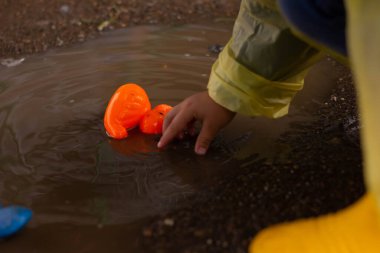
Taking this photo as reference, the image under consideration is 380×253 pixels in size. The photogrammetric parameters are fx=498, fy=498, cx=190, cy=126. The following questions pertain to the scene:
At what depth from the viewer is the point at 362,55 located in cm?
61

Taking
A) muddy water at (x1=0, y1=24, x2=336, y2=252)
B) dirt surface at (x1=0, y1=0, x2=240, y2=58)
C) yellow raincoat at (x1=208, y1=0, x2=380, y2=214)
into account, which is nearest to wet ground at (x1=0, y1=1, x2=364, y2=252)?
muddy water at (x1=0, y1=24, x2=336, y2=252)

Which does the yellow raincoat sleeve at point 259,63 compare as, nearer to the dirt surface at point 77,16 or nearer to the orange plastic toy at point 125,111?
the orange plastic toy at point 125,111

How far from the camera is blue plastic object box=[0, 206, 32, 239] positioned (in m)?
0.88

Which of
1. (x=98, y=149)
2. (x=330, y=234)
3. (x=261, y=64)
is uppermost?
(x=261, y=64)

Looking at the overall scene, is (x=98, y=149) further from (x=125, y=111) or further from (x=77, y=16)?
(x=77, y=16)

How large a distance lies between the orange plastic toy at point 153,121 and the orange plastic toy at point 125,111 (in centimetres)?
2

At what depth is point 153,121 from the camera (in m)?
1.19

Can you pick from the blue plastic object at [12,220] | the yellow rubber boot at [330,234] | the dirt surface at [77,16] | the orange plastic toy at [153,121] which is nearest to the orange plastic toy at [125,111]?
the orange plastic toy at [153,121]

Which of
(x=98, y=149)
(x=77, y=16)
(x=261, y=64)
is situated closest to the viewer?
(x=261, y=64)

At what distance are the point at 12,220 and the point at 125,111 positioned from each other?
40 cm

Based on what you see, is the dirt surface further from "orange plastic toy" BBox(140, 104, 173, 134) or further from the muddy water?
"orange plastic toy" BBox(140, 104, 173, 134)

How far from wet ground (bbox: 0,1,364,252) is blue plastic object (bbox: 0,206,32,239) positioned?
2cm

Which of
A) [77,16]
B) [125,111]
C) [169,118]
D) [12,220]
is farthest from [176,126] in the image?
[77,16]

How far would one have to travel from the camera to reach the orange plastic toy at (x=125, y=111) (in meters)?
1.18
